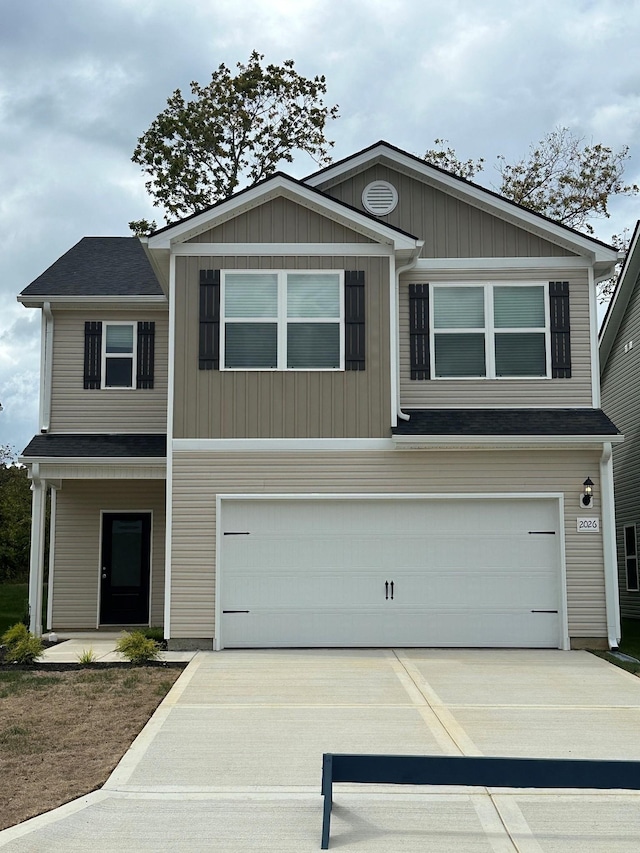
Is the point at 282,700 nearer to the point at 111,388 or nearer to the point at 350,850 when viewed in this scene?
the point at 350,850

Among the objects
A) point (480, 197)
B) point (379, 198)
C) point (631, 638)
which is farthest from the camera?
point (631, 638)

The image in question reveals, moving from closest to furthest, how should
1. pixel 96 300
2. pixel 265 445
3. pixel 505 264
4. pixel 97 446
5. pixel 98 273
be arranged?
1. pixel 265 445
2. pixel 505 264
3. pixel 97 446
4. pixel 96 300
5. pixel 98 273

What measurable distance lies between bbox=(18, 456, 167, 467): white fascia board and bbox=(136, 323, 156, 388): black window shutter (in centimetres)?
198

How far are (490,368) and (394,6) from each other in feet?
18.9

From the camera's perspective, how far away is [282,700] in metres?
9.80

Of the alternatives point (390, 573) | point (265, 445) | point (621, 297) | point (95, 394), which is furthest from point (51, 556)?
point (621, 297)

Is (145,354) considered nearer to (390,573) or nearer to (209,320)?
(209,320)

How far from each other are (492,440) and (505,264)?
2.98 meters

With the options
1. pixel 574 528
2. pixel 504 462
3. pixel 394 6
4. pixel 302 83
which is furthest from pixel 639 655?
pixel 302 83

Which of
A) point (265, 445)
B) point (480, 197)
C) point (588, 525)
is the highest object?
point (480, 197)

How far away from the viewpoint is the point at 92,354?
1647 cm

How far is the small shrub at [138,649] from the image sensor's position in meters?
11.9

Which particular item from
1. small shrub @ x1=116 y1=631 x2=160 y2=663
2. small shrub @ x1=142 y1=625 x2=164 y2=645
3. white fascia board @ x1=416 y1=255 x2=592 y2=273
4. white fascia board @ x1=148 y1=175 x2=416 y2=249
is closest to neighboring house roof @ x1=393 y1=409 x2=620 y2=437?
white fascia board @ x1=416 y1=255 x2=592 y2=273

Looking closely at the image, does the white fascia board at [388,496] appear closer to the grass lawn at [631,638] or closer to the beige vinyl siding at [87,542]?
the grass lawn at [631,638]
